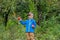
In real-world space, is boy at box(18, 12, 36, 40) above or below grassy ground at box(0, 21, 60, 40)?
above

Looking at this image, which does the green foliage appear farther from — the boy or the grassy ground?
the boy

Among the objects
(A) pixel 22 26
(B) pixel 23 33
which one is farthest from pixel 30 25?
(A) pixel 22 26

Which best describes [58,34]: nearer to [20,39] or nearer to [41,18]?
[20,39]

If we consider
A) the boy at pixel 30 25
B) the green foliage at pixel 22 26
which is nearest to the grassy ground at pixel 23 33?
the green foliage at pixel 22 26

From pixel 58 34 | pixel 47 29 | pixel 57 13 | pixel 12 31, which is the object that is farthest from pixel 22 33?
pixel 57 13

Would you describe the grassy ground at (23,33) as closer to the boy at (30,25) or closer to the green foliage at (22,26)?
the green foliage at (22,26)

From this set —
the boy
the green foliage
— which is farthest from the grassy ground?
the boy

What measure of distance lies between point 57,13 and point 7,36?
8947mm

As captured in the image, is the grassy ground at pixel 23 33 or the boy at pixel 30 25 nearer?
the boy at pixel 30 25

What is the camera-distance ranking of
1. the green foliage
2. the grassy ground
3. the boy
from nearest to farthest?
the boy → the grassy ground → the green foliage

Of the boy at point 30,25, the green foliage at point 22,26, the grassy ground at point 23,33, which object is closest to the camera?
the boy at point 30,25

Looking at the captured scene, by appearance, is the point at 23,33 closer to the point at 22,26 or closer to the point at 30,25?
the point at 22,26

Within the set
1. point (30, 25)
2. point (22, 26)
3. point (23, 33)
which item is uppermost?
point (30, 25)

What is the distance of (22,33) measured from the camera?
1219cm
